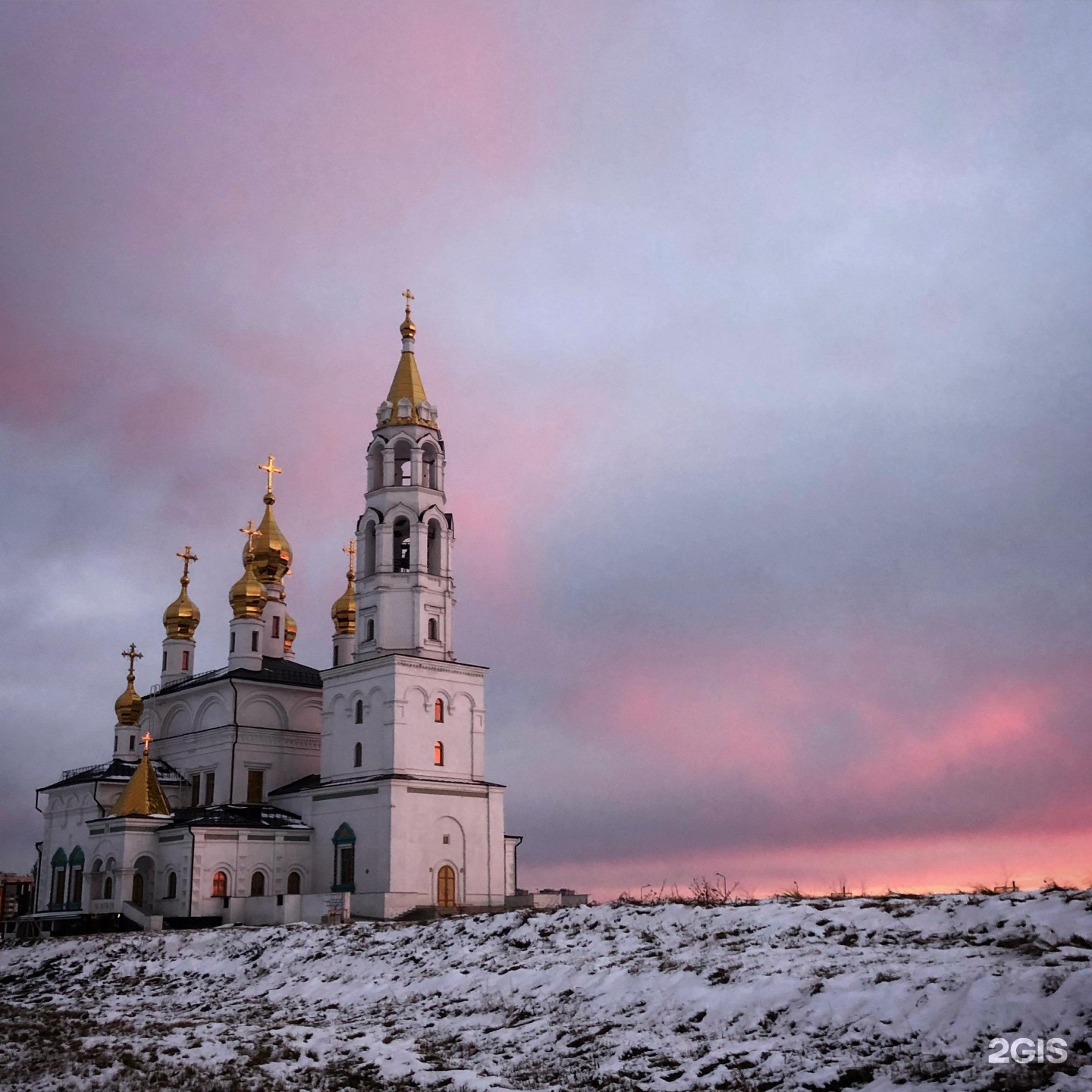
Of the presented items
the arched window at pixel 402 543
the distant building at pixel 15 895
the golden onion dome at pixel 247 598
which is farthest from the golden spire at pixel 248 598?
the distant building at pixel 15 895

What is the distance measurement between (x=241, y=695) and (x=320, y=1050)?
35.8 m

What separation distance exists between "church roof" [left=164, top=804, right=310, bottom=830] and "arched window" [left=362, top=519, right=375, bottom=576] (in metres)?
9.75

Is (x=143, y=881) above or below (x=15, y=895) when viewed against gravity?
below

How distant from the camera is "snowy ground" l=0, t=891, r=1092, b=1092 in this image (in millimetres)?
10031

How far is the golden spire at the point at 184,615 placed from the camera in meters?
55.9

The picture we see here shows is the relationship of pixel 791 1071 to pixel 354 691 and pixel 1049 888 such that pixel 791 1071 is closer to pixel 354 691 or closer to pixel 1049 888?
pixel 1049 888

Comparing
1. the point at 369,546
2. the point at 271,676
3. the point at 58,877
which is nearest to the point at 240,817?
the point at 271,676

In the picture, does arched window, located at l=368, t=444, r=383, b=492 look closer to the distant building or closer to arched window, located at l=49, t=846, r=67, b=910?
arched window, located at l=49, t=846, r=67, b=910

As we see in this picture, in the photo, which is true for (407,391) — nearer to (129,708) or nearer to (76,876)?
(129,708)

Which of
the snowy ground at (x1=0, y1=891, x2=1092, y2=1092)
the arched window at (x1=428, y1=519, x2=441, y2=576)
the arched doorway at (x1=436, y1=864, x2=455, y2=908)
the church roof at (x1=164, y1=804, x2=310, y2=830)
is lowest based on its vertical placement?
the snowy ground at (x1=0, y1=891, x2=1092, y2=1092)

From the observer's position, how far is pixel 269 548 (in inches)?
2142

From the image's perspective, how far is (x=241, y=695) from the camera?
158 feet

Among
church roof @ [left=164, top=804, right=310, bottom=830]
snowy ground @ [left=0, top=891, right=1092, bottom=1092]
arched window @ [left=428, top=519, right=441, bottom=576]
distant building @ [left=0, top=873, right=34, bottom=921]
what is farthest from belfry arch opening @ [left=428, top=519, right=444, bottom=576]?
distant building @ [left=0, top=873, right=34, bottom=921]

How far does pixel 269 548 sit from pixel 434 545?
1327 cm
